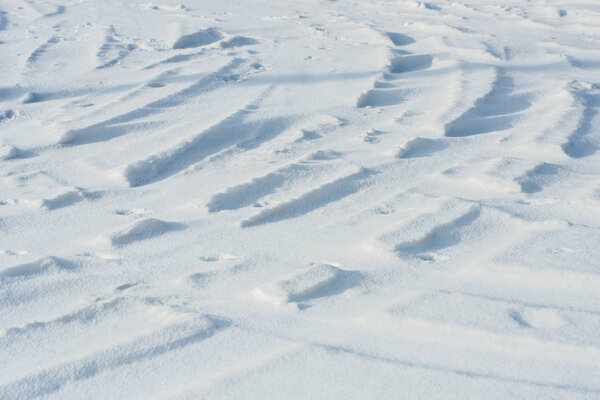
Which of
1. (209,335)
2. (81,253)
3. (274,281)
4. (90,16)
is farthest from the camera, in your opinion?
(90,16)

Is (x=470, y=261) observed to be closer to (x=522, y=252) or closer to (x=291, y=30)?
(x=522, y=252)

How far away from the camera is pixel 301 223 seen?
191 centimetres

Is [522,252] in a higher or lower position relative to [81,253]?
higher

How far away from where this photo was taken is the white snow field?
132cm

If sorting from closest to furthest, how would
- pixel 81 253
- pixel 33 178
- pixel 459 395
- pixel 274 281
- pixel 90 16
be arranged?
pixel 459 395, pixel 274 281, pixel 81 253, pixel 33 178, pixel 90 16

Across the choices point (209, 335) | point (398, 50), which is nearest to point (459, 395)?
point (209, 335)

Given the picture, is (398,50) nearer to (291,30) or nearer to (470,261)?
(291,30)

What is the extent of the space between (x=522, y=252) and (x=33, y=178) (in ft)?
4.96

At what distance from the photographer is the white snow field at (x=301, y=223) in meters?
1.32

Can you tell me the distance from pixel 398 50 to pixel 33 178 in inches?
82.8

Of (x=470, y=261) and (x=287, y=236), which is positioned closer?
(x=470, y=261)

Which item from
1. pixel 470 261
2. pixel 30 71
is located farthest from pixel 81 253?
pixel 30 71

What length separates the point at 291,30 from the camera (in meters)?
4.38

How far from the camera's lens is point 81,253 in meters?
1.78
